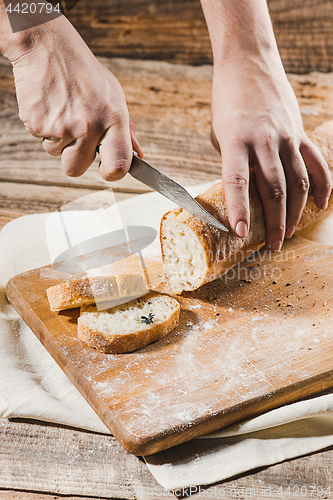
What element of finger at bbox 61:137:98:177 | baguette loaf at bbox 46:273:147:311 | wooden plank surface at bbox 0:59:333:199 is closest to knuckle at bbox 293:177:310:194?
baguette loaf at bbox 46:273:147:311

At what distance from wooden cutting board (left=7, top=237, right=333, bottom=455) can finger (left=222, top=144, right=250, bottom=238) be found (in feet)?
1.15

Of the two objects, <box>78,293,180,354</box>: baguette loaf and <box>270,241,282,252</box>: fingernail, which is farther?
<box>270,241,282,252</box>: fingernail

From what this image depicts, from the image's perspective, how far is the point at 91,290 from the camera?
203 centimetres

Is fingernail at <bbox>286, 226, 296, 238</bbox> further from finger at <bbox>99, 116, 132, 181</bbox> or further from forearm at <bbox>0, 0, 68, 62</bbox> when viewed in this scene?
forearm at <bbox>0, 0, 68, 62</bbox>

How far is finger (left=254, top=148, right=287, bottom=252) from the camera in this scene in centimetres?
220

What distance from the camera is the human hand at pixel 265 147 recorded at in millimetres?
2143

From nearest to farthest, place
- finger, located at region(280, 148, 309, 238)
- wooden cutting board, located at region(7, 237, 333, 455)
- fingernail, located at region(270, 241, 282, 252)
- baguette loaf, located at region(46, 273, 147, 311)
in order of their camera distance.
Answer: wooden cutting board, located at region(7, 237, 333, 455), baguette loaf, located at region(46, 273, 147, 311), finger, located at region(280, 148, 309, 238), fingernail, located at region(270, 241, 282, 252)

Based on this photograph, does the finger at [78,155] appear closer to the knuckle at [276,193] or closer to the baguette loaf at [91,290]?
the baguette loaf at [91,290]

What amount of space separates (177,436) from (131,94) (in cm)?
→ 360

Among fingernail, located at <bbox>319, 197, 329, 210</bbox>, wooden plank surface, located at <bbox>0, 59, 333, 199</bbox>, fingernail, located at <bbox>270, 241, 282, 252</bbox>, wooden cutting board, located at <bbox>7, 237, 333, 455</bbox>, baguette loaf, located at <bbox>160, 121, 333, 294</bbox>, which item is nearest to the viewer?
wooden cutting board, located at <bbox>7, 237, 333, 455</bbox>

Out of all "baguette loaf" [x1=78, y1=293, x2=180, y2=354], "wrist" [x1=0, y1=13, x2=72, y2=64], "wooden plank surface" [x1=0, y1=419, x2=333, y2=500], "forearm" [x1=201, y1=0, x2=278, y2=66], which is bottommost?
"wooden plank surface" [x1=0, y1=419, x2=333, y2=500]

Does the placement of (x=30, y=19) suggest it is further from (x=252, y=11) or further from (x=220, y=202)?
(x=252, y=11)

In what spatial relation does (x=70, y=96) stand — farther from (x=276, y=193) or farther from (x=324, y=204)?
(x=324, y=204)

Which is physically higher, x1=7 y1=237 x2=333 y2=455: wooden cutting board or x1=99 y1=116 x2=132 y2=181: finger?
x1=99 y1=116 x2=132 y2=181: finger
